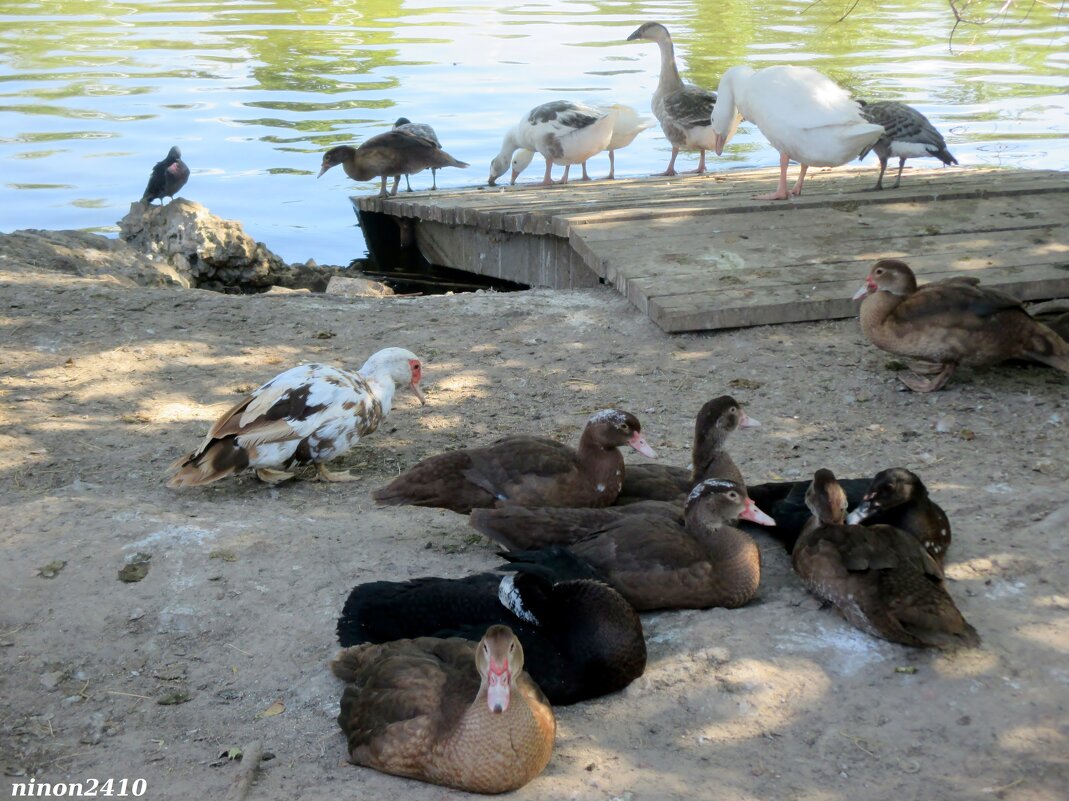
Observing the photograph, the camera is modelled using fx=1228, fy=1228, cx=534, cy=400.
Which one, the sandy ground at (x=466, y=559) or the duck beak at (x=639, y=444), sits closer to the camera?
the sandy ground at (x=466, y=559)

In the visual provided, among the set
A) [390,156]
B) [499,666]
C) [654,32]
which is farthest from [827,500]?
[654,32]

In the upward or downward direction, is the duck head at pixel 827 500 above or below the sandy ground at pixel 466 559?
above

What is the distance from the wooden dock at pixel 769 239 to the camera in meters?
8.55

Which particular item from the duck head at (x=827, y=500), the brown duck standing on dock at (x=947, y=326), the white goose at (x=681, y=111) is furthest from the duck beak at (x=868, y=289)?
the white goose at (x=681, y=111)

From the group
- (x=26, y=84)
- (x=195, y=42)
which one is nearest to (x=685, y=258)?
(x=26, y=84)

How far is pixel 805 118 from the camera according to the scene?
9.47 m

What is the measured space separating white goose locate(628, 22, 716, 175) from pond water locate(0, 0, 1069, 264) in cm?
206

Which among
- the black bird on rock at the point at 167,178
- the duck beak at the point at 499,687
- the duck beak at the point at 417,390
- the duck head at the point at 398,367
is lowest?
the black bird on rock at the point at 167,178

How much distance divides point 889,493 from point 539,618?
1.77 m

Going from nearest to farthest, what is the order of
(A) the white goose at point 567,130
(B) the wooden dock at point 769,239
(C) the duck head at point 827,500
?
1. (C) the duck head at point 827,500
2. (B) the wooden dock at point 769,239
3. (A) the white goose at point 567,130

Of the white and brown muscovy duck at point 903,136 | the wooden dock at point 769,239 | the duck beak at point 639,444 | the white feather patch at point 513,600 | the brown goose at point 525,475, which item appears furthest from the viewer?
the white and brown muscovy duck at point 903,136

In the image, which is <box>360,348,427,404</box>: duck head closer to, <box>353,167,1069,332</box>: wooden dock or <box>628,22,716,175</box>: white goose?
<box>353,167,1069,332</box>: wooden dock

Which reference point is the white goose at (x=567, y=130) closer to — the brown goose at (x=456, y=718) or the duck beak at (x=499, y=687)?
the brown goose at (x=456, y=718)

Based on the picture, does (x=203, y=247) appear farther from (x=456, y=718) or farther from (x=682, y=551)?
(x=456, y=718)
